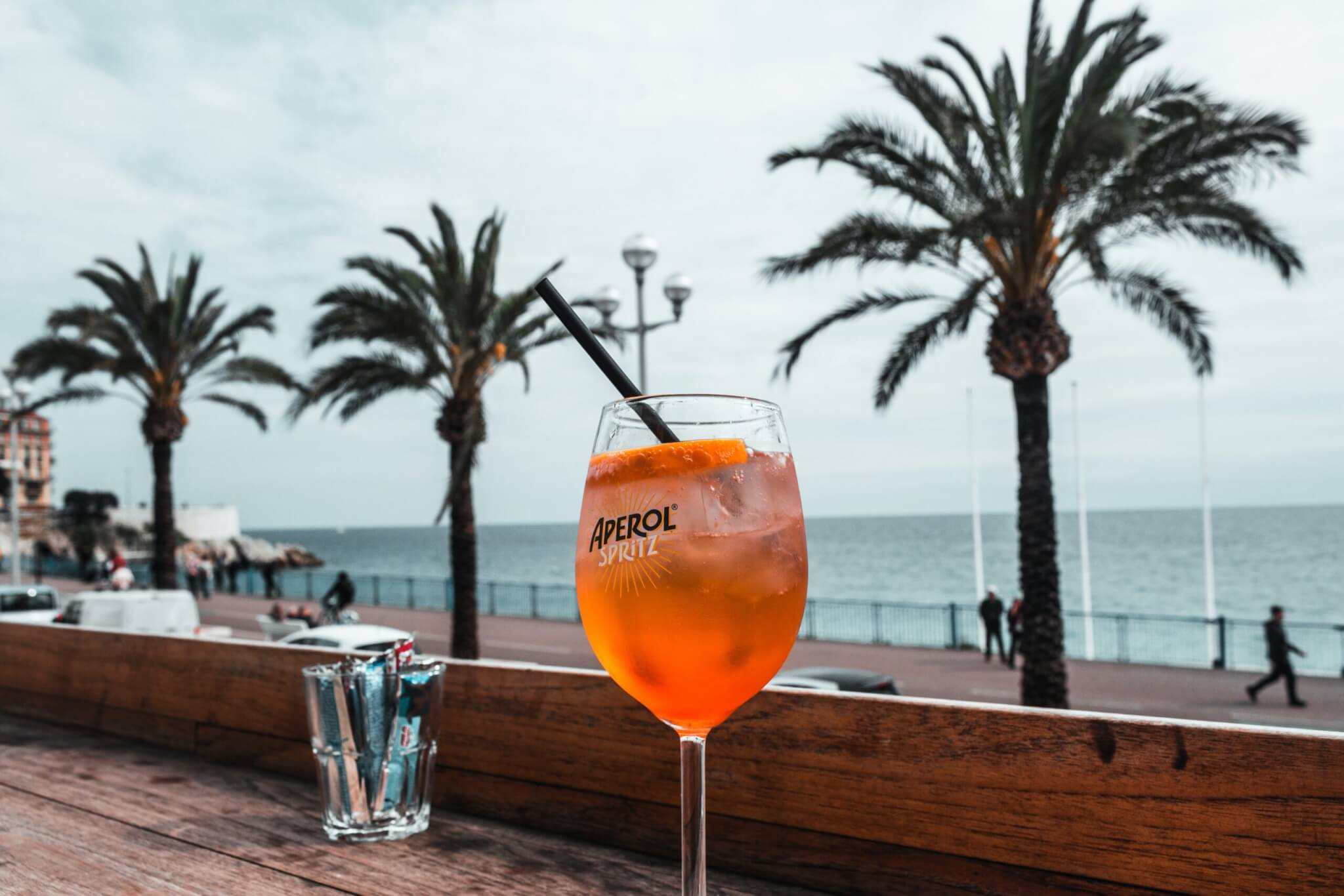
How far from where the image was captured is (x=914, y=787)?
1.28 m

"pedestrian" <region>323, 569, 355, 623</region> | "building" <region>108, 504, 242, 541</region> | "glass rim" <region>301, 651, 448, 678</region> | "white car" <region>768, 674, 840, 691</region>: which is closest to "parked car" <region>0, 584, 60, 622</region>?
"pedestrian" <region>323, 569, 355, 623</region>

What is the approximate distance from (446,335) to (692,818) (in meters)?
16.9

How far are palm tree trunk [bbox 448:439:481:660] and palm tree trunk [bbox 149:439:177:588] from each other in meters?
10.1

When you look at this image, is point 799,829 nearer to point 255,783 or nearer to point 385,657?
point 385,657

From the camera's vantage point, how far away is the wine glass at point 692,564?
96 cm

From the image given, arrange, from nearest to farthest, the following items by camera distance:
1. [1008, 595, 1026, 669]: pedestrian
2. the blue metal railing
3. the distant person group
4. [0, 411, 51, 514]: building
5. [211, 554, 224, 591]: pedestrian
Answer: [1008, 595, 1026, 669]: pedestrian → the distant person group → the blue metal railing → [211, 554, 224, 591]: pedestrian → [0, 411, 51, 514]: building

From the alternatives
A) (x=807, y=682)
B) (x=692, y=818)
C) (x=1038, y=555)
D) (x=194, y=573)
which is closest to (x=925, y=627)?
(x=194, y=573)

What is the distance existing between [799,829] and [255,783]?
1.11 meters

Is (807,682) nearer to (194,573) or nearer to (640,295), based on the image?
(640,295)

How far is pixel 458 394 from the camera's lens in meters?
17.2

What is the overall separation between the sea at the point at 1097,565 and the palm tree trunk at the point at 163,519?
18.3 meters

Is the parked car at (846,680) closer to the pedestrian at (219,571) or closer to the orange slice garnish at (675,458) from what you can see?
the orange slice garnish at (675,458)

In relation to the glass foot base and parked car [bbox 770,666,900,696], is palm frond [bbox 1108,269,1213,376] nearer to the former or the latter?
parked car [bbox 770,666,900,696]

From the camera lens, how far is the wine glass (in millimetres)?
964
